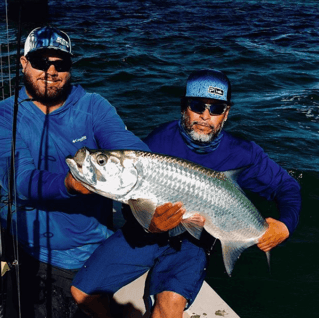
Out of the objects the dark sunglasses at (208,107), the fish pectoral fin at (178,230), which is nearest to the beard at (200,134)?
the dark sunglasses at (208,107)

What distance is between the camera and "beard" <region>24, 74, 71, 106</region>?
4004 mm

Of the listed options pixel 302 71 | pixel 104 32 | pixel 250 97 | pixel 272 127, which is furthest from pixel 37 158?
pixel 104 32

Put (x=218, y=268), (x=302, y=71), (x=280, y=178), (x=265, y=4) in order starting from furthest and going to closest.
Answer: (x=265, y=4) < (x=302, y=71) < (x=218, y=268) < (x=280, y=178)

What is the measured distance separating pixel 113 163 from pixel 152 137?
3.93 ft

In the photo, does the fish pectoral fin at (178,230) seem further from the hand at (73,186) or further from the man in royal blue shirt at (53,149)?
the hand at (73,186)

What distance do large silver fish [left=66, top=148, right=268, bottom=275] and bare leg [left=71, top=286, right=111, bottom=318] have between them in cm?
86

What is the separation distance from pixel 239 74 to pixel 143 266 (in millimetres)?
11518

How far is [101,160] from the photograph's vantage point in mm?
3242

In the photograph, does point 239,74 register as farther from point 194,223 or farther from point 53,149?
point 194,223

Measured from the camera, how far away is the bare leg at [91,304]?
3.99 m

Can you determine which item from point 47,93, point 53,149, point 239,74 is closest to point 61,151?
point 53,149

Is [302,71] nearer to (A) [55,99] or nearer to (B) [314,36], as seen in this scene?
(B) [314,36]

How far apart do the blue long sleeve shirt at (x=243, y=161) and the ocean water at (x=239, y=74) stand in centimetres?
162

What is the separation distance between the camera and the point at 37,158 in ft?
13.0
